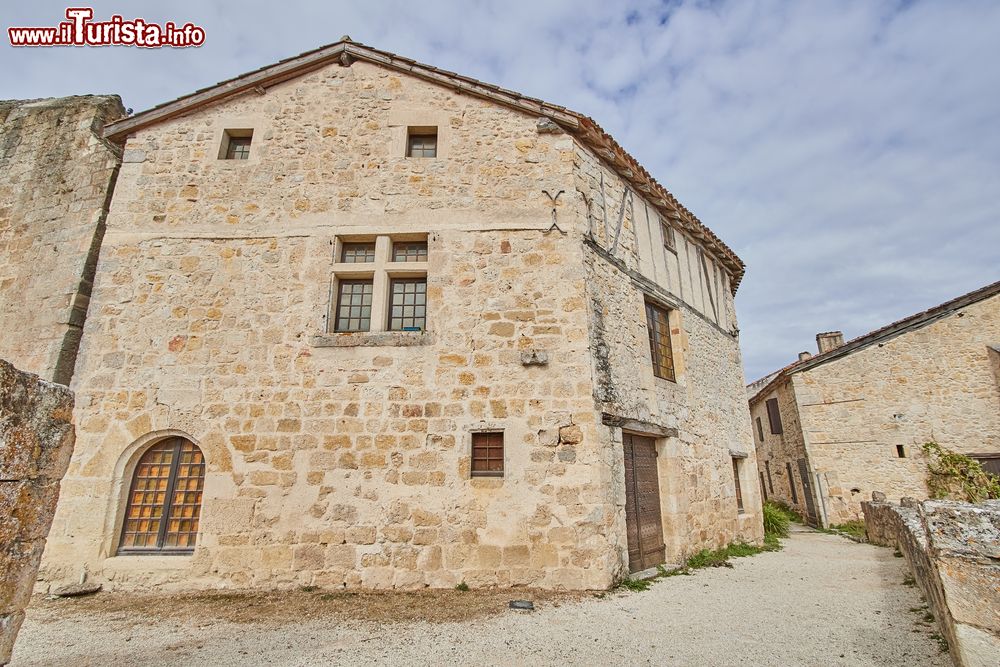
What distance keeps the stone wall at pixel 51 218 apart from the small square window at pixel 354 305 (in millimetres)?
3985

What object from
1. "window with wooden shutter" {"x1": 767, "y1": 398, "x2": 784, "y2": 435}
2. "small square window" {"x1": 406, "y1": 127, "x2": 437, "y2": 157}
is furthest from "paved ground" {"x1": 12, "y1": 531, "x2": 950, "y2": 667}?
"window with wooden shutter" {"x1": 767, "y1": 398, "x2": 784, "y2": 435}

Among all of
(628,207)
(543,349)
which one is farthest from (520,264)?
(628,207)

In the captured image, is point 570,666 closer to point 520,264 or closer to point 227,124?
point 520,264

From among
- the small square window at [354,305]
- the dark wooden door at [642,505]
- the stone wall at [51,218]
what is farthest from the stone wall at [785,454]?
the stone wall at [51,218]

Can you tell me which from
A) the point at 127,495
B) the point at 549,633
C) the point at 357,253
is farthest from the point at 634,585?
the point at 127,495

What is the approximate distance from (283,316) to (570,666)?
5.38 m

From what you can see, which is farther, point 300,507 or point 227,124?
point 227,124

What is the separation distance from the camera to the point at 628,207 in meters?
8.62

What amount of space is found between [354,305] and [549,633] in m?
4.77

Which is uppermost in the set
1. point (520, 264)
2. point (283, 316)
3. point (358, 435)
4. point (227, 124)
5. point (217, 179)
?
point (227, 124)

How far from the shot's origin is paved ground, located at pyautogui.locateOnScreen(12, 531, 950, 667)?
385 centimetres

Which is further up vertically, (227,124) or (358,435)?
(227,124)

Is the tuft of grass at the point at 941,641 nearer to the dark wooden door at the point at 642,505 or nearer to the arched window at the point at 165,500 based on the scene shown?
the dark wooden door at the point at 642,505

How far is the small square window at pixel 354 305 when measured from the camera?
22.9ft
